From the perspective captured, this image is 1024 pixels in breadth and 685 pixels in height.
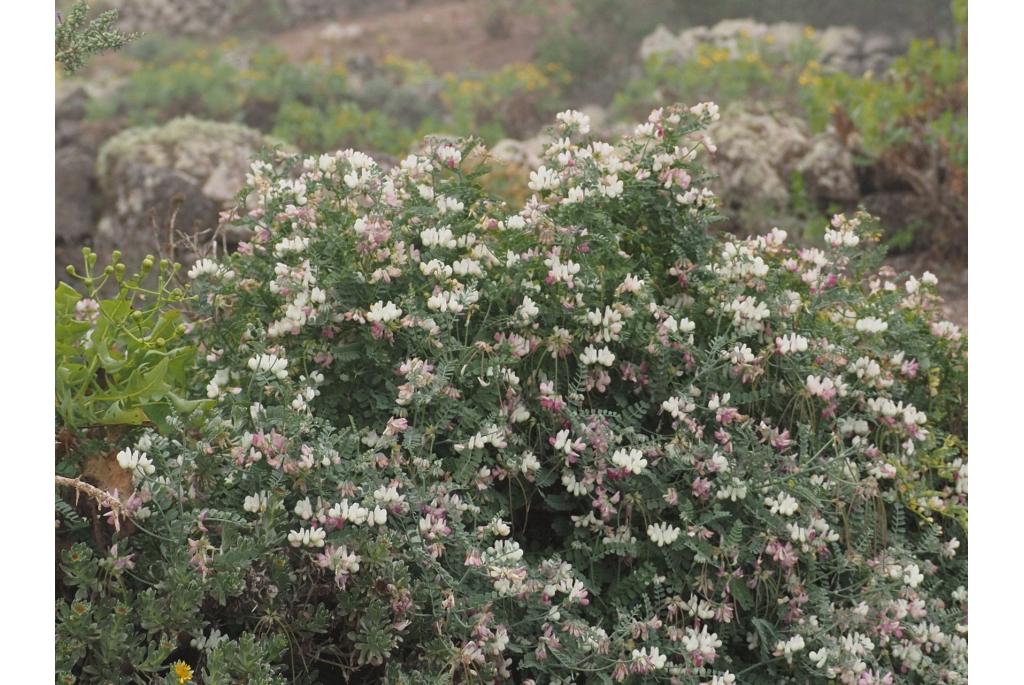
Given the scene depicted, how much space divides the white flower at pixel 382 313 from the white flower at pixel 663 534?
0.66 m

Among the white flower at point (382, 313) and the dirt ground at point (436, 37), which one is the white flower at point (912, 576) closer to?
the white flower at point (382, 313)

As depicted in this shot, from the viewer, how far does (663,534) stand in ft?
8.07

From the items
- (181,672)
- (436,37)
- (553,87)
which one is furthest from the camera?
(436,37)

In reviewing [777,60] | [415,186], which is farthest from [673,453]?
[777,60]

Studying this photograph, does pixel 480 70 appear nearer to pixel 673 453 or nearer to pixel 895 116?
pixel 895 116

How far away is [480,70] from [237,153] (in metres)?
6.29

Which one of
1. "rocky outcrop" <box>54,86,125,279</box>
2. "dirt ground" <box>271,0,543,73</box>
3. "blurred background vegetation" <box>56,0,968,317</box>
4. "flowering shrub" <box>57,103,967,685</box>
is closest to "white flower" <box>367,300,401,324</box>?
"flowering shrub" <box>57,103,967,685</box>

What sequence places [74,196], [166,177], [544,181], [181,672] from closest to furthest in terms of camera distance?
[181,672], [544,181], [166,177], [74,196]

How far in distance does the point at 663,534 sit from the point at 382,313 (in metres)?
0.71

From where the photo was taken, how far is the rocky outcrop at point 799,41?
11.5m

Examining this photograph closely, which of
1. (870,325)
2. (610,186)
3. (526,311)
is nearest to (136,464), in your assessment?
(526,311)

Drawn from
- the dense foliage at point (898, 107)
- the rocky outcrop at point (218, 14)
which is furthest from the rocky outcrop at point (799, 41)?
the rocky outcrop at point (218, 14)

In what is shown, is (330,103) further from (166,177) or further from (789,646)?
(789,646)

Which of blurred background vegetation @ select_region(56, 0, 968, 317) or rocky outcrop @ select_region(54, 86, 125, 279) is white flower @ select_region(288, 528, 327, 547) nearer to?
blurred background vegetation @ select_region(56, 0, 968, 317)
